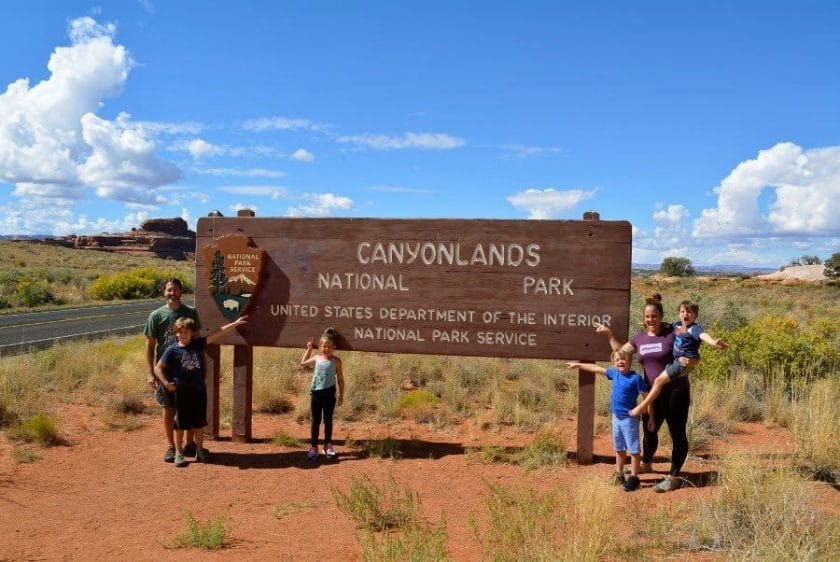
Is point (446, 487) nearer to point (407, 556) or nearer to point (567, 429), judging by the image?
point (407, 556)

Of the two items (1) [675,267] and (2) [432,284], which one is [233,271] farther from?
(1) [675,267]

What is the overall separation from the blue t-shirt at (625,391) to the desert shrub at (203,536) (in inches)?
128

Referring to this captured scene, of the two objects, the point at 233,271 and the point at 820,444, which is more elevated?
the point at 233,271

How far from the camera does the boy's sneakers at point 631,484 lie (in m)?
5.27

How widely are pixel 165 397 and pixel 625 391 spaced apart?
430 centimetres

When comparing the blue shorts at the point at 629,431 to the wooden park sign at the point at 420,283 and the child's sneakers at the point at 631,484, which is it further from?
the wooden park sign at the point at 420,283

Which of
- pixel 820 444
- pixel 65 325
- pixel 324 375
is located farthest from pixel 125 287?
pixel 820 444

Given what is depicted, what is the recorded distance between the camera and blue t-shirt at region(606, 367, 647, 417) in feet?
17.3

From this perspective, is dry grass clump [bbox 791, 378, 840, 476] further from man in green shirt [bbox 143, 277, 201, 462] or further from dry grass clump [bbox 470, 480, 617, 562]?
man in green shirt [bbox 143, 277, 201, 462]

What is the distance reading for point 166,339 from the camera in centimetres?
630

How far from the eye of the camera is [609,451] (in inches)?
265

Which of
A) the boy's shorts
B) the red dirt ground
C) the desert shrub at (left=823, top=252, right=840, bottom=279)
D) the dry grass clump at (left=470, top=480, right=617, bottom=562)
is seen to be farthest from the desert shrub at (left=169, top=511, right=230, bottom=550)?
the desert shrub at (left=823, top=252, right=840, bottom=279)

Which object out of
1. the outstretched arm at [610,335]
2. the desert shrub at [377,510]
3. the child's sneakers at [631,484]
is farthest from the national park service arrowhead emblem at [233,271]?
the child's sneakers at [631,484]

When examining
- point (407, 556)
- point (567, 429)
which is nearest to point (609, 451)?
point (567, 429)
